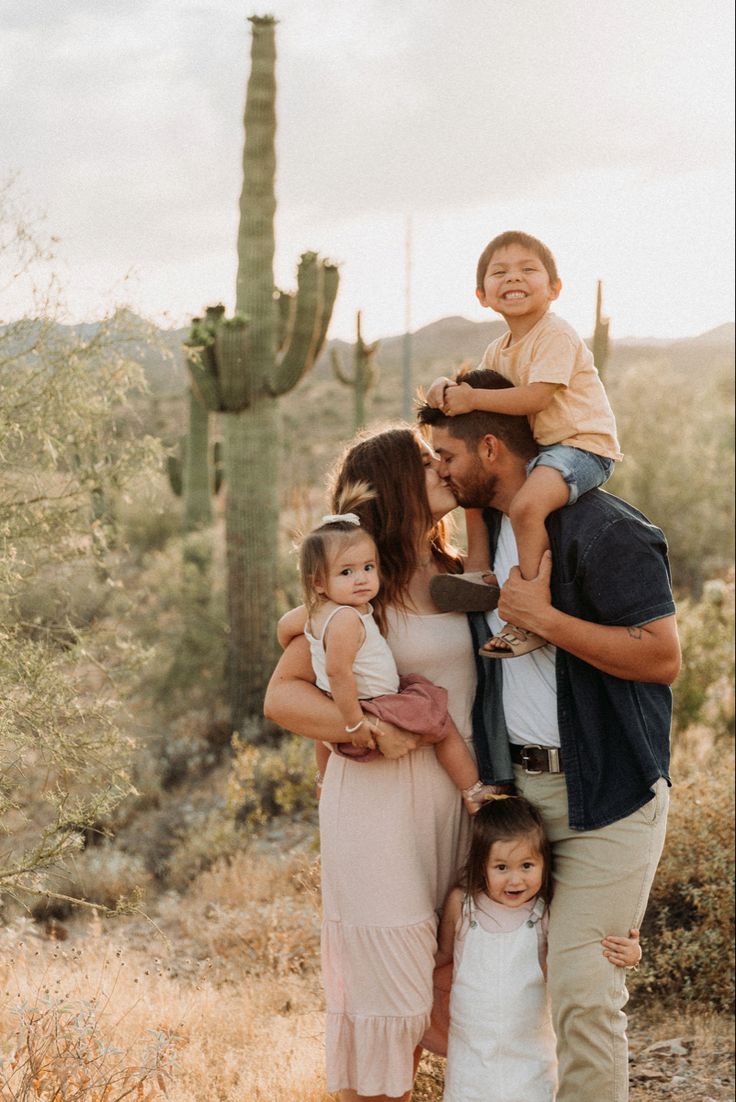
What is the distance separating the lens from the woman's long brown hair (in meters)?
3.21

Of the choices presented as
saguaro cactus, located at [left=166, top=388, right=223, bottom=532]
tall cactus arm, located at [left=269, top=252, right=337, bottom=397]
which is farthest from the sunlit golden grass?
saguaro cactus, located at [left=166, top=388, right=223, bottom=532]

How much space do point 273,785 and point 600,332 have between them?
5.78 meters

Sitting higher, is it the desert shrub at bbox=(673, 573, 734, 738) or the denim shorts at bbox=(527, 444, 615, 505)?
the denim shorts at bbox=(527, 444, 615, 505)

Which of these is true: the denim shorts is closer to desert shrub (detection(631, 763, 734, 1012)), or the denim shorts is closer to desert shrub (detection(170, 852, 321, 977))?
desert shrub (detection(170, 852, 321, 977))

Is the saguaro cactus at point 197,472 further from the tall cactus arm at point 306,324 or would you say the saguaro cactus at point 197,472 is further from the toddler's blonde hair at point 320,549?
the toddler's blonde hair at point 320,549

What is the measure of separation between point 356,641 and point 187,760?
9.15m

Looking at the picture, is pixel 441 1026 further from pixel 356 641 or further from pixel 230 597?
pixel 230 597

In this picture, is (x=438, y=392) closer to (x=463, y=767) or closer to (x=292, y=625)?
(x=292, y=625)

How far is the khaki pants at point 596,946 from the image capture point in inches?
115

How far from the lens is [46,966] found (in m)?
5.01

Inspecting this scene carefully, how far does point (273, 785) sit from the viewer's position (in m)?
9.96

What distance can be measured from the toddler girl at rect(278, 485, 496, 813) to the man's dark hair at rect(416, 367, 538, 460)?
1.30 ft

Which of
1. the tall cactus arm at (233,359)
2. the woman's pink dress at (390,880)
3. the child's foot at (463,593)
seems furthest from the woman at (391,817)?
the tall cactus arm at (233,359)

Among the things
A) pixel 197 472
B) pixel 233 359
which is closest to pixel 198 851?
pixel 233 359
